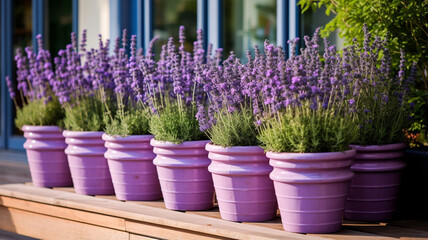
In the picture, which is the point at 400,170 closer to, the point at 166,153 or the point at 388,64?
the point at 388,64

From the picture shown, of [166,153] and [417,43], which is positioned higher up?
[417,43]

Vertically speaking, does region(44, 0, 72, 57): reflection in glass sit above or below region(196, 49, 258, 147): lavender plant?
above

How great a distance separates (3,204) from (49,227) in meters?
0.43

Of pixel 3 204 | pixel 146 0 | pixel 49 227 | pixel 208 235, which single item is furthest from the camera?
pixel 146 0

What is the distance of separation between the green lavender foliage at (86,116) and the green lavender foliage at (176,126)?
509mm

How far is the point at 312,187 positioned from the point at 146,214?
2.50 ft

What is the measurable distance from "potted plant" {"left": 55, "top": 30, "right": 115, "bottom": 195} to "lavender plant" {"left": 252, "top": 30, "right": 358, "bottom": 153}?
3.23 ft

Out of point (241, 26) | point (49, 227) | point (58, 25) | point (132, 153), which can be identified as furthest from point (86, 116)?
point (58, 25)

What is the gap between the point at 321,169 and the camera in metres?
2.16

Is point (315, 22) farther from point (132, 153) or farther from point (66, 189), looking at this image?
point (66, 189)

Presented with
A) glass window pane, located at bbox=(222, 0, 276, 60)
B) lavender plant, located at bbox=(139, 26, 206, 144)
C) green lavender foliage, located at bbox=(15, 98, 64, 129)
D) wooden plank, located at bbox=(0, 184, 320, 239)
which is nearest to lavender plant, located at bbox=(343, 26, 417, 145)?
wooden plank, located at bbox=(0, 184, 320, 239)

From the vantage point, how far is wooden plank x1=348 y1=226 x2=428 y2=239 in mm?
2191

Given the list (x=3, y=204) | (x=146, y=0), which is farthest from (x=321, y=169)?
(x=146, y=0)

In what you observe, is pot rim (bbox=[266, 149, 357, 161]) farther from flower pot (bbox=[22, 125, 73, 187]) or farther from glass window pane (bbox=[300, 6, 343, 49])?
flower pot (bbox=[22, 125, 73, 187])
